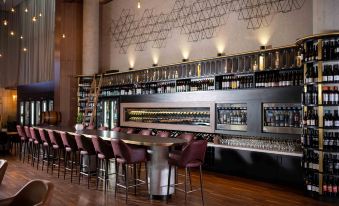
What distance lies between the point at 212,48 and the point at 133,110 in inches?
128

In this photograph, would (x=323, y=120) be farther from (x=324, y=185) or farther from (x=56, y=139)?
(x=56, y=139)

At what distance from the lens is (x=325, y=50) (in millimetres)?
5715

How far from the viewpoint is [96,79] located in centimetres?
1236

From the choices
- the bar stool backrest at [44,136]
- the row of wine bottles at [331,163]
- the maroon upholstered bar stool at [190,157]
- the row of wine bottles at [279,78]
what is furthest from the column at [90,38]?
the row of wine bottles at [331,163]

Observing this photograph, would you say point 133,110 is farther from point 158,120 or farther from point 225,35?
point 225,35

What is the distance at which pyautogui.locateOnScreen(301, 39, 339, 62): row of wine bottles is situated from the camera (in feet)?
18.5

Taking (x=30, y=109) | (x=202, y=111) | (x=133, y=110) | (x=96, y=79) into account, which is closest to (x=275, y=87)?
(x=202, y=111)

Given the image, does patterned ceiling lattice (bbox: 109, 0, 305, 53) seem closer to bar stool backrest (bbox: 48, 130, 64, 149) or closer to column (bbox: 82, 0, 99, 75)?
column (bbox: 82, 0, 99, 75)

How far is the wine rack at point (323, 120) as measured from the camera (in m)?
5.64

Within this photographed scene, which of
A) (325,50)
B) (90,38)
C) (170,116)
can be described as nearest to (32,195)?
(325,50)

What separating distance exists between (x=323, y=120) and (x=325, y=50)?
3.54 feet

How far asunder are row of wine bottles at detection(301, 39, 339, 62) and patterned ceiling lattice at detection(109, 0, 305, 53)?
→ 1.38 m

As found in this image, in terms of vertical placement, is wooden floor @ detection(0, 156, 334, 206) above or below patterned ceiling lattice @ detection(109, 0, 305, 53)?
below

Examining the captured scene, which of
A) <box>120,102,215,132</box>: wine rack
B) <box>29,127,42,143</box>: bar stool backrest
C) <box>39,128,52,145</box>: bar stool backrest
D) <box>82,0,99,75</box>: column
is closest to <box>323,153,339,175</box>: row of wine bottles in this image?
<box>120,102,215,132</box>: wine rack
